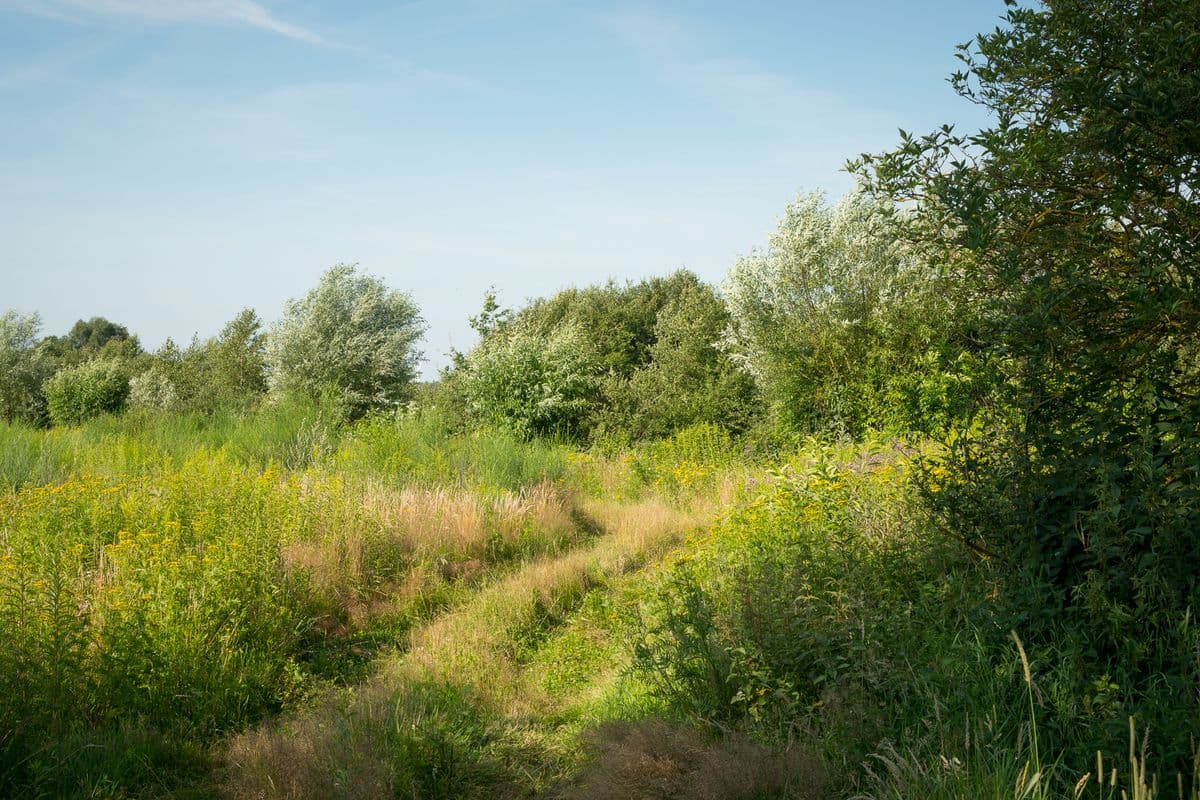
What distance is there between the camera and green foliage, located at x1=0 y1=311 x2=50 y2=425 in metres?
30.5

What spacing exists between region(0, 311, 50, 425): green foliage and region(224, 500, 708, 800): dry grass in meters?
29.5

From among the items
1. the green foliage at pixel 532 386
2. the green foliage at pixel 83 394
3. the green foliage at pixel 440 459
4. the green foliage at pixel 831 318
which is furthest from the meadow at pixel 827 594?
the green foliage at pixel 83 394

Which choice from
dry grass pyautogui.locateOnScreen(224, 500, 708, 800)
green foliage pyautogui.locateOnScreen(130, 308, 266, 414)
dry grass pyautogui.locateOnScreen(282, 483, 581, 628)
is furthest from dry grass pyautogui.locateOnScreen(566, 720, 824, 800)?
green foliage pyautogui.locateOnScreen(130, 308, 266, 414)

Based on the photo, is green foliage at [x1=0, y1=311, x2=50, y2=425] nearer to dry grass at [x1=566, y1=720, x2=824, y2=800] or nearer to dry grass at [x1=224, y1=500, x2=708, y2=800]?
dry grass at [x1=224, y1=500, x2=708, y2=800]

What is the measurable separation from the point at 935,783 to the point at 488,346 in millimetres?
16859

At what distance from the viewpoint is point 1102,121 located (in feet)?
13.5

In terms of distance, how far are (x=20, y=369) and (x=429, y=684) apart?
32.8 m

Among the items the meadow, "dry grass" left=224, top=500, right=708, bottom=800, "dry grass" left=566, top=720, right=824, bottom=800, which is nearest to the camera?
"dry grass" left=566, top=720, right=824, bottom=800

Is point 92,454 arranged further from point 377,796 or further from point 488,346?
point 377,796

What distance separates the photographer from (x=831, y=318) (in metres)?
15.5

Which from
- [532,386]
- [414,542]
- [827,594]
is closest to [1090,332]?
[827,594]

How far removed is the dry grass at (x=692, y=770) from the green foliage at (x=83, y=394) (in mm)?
26335

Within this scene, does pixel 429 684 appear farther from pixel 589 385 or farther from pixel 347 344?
pixel 347 344

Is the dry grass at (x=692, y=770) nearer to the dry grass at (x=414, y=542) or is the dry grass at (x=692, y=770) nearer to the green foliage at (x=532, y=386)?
the dry grass at (x=414, y=542)
